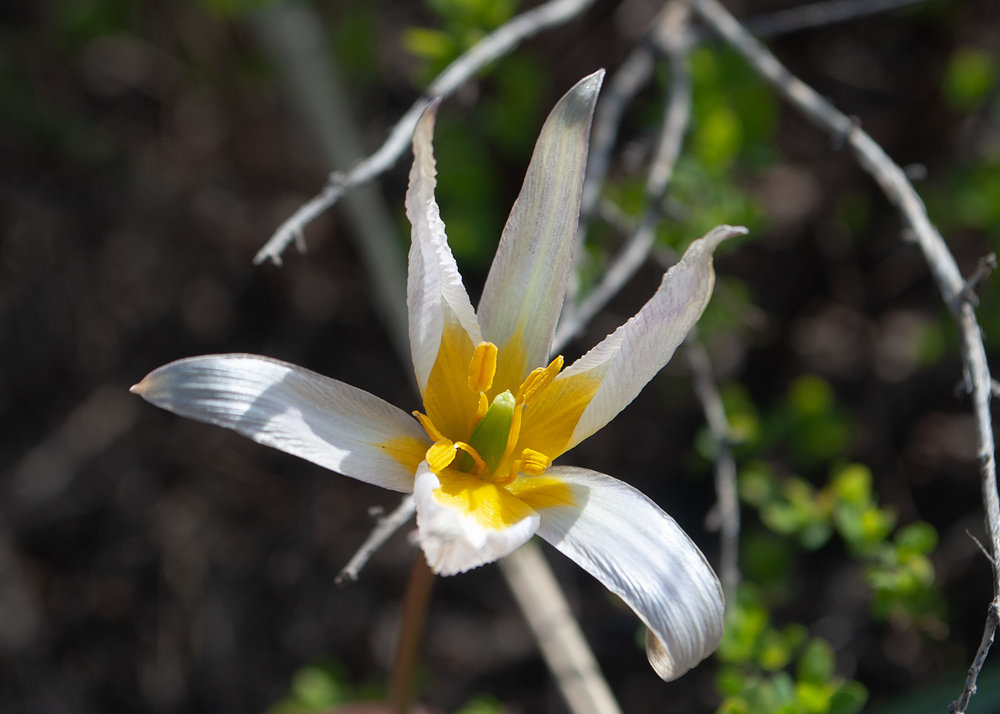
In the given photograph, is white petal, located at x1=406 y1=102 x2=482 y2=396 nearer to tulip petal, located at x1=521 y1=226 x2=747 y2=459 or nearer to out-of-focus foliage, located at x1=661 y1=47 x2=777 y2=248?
tulip petal, located at x1=521 y1=226 x2=747 y2=459

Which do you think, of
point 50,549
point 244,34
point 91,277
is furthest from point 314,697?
point 244,34

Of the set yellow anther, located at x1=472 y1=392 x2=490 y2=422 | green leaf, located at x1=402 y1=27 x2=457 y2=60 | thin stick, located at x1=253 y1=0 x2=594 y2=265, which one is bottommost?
yellow anther, located at x1=472 y1=392 x2=490 y2=422

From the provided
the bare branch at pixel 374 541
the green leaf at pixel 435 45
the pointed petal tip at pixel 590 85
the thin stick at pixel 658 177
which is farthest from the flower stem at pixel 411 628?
the green leaf at pixel 435 45

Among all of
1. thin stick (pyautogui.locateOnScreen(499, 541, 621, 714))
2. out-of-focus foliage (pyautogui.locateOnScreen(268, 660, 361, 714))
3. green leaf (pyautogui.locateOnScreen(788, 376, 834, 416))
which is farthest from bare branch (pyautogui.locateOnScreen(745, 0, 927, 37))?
out-of-focus foliage (pyautogui.locateOnScreen(268, 660, 361, 714))

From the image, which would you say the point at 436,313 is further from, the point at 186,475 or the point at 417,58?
the point at 417,58

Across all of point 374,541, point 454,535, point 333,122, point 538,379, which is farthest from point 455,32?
point 454,535

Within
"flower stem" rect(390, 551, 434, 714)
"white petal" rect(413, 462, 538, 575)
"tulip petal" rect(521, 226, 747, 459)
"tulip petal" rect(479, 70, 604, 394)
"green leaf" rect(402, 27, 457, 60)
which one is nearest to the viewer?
"white petal" rect(413, 462, 538, 575)
